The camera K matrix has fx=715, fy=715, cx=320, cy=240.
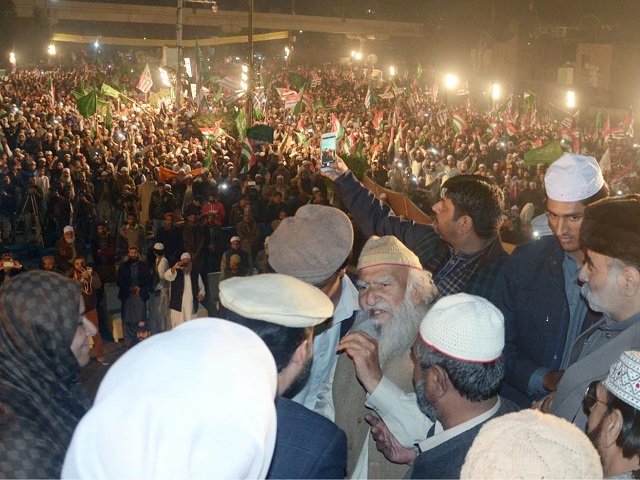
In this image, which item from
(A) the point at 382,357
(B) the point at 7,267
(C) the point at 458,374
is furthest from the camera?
(B) the point at 7,267

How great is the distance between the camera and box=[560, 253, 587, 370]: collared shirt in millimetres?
3059

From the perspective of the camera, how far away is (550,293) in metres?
3.06

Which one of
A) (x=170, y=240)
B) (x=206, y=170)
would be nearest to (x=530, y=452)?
(x=170, y=240)

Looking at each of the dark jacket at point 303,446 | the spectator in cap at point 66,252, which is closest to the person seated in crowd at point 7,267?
the spectator in cap at point 66,252

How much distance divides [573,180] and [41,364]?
2.30 meters

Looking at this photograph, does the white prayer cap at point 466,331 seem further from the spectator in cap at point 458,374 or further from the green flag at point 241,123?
the green flag at point 241,123

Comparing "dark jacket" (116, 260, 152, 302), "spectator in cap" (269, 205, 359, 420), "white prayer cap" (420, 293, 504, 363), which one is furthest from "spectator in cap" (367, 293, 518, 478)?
"dark jacket" (116, 260, 152, 302)

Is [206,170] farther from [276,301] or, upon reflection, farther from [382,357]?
[276,301]

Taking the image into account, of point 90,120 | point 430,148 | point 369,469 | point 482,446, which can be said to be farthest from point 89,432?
point 90,120

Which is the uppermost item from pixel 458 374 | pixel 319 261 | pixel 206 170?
pixel 319 261

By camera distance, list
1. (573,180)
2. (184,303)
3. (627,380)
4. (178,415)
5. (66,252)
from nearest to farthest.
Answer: (178,415) < (627,380) < (573,180) < (184,303) < (66,252)

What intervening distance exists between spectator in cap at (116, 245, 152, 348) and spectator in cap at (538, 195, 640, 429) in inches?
252

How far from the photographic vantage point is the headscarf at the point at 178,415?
4.45ft

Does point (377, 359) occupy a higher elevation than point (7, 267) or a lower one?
higher
